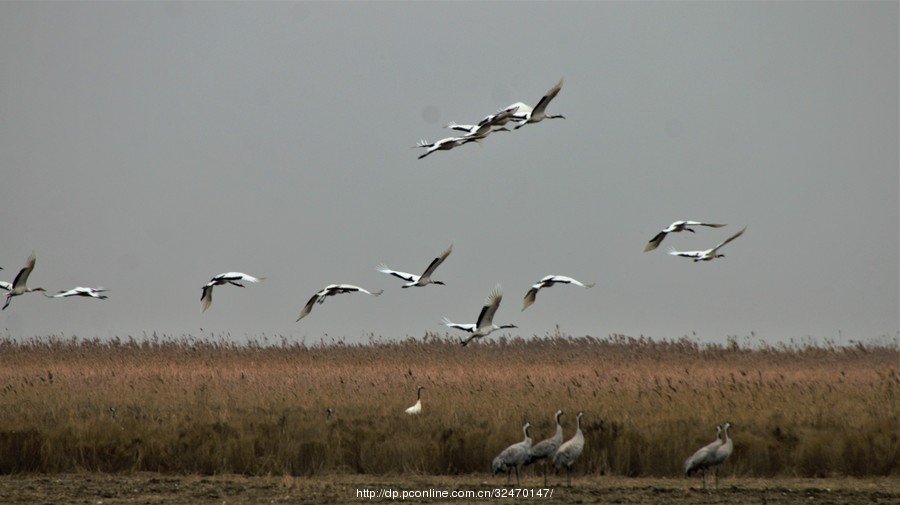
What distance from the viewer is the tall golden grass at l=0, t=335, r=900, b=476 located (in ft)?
53.5

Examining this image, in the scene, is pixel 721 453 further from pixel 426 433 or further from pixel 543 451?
pixel 426 433

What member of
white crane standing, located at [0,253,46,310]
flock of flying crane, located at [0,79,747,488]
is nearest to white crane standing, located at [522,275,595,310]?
flock of flying crane, located at [0,79,747,488]

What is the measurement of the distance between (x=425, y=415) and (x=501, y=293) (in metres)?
2.03

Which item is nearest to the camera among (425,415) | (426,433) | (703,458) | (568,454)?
(703,458)

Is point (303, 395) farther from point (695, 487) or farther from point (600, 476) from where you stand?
point (695, 487)

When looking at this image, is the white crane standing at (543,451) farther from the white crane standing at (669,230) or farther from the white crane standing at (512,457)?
the white crane standing at (669,230)

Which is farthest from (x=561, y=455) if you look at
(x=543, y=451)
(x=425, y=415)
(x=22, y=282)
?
(x=22, y=282)

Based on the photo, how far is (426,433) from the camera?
16844mm

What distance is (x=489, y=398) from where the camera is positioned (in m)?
19.9

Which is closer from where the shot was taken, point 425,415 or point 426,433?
point 426,433

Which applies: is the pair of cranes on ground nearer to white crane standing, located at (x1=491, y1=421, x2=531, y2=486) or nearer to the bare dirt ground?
white crane standing, located at (x1=491, y1=421, x2=531, y2=486)

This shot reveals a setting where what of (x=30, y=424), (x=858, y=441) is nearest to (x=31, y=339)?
(x=30, y=424)

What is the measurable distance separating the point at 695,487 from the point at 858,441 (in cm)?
261

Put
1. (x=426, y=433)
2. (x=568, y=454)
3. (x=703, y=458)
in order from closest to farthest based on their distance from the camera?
(x=703, y=458)
(x=568, y=454)
(x=426, y=433)
